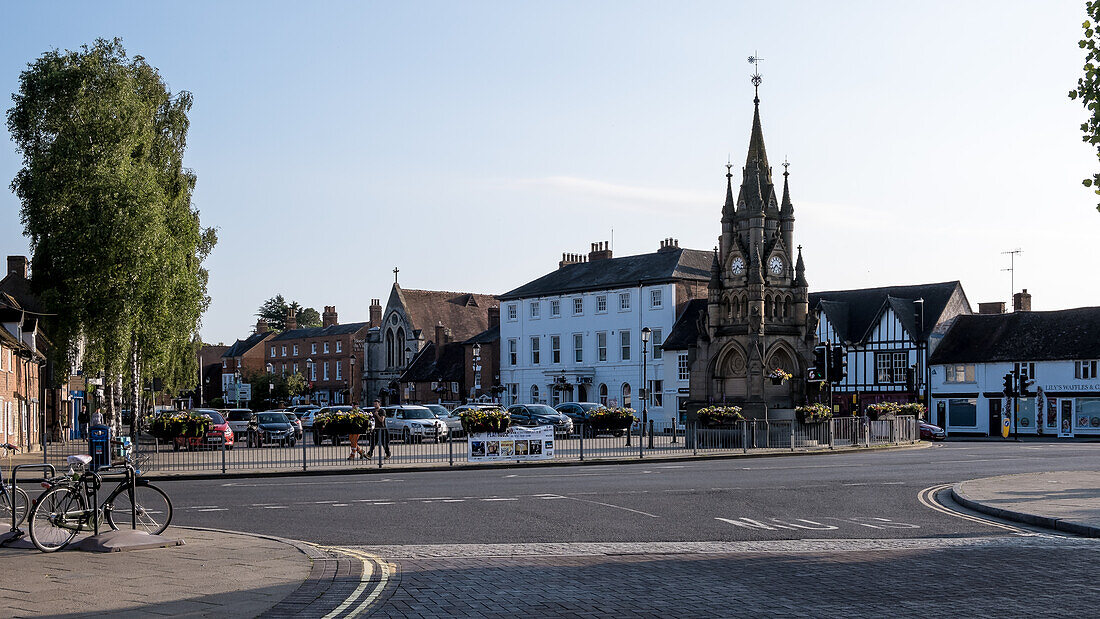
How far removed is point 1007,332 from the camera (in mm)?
71500

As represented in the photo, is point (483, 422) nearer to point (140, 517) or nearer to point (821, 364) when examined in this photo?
point (821, 364)

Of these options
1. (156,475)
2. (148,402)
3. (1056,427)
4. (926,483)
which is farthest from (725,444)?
(148,402)

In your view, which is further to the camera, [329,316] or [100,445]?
[329,316]

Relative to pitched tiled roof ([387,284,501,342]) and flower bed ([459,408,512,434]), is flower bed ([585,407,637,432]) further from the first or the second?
pitched tiled roof ([387,284,501,342])

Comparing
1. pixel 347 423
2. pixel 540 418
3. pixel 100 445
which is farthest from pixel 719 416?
pixel 100 445

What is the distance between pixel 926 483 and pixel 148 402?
59.5 metres

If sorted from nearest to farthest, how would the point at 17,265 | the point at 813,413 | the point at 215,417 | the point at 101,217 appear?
1. the point at 101,217
2. the point at 215,417
3. the point at 813,413
4. the point at 17,265

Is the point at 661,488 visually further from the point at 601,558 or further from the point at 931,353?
the point at 931,353

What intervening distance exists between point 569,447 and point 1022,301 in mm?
49807

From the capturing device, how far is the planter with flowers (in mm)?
47750

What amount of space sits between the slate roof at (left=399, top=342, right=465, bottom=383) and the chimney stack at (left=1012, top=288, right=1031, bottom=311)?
Result: 41817 millimetres

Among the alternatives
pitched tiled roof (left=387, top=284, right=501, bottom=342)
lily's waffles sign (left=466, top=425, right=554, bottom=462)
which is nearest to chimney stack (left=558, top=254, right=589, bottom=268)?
pitched tiled roof (left=387, top=284, right=501, bottom=342)

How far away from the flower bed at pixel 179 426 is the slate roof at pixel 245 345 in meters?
89.1

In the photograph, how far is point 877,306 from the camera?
77.3 meters
